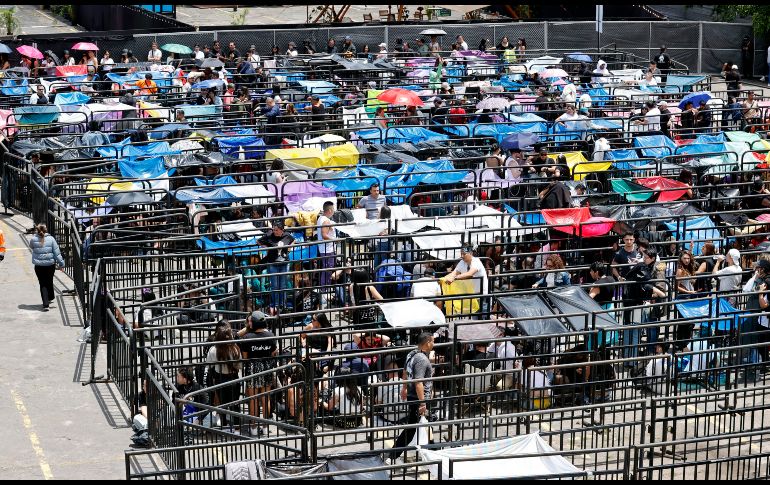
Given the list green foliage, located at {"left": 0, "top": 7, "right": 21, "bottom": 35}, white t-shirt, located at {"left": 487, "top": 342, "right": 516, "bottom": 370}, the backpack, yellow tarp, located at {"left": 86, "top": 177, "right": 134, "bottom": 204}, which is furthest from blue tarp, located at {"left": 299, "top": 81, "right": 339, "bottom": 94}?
green foliage, located at {"left": 0, "top": 7, "right": 21, "bottom": 35}

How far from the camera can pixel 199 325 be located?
16.0 meters

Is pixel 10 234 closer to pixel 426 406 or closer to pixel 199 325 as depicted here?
pixel 199 325

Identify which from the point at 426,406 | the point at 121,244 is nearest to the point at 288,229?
the point at 121,244

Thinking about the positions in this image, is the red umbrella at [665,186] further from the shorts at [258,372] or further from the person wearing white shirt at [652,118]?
the shorts at [258,372]

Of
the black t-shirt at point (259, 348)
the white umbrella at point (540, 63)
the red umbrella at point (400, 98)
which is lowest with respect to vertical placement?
the black t-shirt at point (259, 348)

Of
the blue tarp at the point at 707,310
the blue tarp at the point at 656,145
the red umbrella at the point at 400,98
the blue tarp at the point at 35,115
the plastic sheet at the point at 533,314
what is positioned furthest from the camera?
the red umbrella at the point at 400,98

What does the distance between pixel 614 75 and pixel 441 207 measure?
15.5 metres

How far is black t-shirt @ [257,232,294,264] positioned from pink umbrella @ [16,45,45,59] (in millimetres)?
20000

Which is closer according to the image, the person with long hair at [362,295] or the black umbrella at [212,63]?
the person with long hair at [362,295]

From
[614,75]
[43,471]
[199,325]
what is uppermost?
[614,75]

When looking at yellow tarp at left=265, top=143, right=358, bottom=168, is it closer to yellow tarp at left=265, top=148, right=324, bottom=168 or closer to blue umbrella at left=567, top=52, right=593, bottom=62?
yellow tarp at left=265, top=148, right=324, bottom=168

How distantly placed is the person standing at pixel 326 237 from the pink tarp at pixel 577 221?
3.61 metres

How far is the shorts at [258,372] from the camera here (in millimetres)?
14594

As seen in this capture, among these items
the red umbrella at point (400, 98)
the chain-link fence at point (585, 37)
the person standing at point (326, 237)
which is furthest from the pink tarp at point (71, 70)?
the person standing at point (326, 237)
